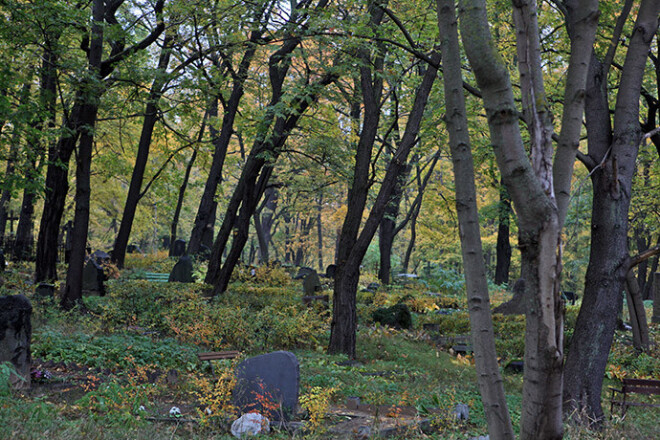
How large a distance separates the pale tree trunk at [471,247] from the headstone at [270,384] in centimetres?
283

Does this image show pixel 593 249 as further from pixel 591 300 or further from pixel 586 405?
pixel 586 405

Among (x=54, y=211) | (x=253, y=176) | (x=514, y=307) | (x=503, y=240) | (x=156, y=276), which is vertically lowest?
(x=514, y=307)

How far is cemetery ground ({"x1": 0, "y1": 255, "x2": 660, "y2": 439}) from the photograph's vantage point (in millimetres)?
5086

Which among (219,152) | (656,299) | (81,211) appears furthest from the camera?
(219,152)

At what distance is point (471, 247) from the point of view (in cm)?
353

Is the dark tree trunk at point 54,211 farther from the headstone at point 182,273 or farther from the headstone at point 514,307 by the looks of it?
the headstone at point 514,307

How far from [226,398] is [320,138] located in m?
8.99

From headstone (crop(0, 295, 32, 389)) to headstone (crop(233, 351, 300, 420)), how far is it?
2441 millimetres

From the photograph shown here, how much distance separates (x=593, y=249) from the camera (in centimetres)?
707

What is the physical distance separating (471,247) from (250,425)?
3.02 m

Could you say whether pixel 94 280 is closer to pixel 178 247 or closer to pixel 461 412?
pixel 461 412

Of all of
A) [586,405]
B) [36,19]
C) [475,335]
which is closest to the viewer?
[475,335]

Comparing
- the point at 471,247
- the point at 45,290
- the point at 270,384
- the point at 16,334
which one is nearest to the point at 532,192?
the point at 471,247

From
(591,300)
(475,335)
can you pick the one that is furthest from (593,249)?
(475,335)
